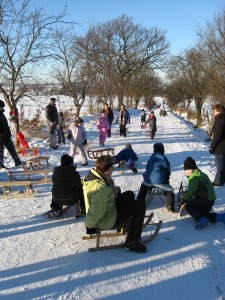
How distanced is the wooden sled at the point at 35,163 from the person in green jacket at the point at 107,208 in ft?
15.3

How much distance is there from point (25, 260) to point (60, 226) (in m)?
1.04

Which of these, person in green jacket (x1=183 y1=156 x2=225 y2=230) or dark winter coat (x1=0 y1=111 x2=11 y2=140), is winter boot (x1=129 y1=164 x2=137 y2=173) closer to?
person in green jacket (x1=183 y1=156 x2=225 y2=230)

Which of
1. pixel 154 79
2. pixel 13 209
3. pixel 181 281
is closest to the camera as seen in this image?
pixel 181 281

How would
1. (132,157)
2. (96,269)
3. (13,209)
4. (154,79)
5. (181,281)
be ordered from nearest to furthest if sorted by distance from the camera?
1. (181,281)
2. (96,269)
3. (13,209)
4. (132,157)
5. (154,79)

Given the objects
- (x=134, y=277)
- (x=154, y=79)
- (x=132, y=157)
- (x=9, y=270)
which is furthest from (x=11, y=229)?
(x=154, y=79)

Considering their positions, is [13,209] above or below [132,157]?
below

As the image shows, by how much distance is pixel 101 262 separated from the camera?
156 inches

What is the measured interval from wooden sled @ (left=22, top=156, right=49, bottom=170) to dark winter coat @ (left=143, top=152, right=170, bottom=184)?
3.86 meters

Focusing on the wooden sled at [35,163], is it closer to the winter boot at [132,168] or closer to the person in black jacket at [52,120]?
the person in black jacket at [52,120]

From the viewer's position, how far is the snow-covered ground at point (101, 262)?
340 centimetres

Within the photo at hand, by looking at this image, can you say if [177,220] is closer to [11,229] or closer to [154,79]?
[11,229]

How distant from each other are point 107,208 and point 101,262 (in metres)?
0.69

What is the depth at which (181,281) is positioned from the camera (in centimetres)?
356

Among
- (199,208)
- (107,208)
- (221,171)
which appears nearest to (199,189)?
(199,208)
